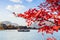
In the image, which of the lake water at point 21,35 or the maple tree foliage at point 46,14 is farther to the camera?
the lake water at point 21,35

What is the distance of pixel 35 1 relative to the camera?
2756 mm

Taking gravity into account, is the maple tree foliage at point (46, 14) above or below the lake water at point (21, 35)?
above

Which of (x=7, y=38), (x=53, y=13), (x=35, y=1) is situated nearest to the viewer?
(x=53, y=13)

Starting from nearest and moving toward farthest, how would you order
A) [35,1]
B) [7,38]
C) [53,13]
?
[53,13], [35,1], [7,38]

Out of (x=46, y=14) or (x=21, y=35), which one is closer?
(x=46, y=14)

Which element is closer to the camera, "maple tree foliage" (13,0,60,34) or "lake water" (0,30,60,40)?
"maple tree foliage" (13,0,60,34)

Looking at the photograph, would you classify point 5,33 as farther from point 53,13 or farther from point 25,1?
point 53,13

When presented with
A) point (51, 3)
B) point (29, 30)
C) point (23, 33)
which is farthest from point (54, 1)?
point (23, 33)

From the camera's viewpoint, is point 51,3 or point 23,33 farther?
point 23,33

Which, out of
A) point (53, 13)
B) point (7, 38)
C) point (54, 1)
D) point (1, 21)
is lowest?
point (7, 38)

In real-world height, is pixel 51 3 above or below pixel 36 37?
above

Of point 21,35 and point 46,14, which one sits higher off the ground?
point 46,14

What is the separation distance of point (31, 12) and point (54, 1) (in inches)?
9.0

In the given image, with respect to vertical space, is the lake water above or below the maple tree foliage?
below
